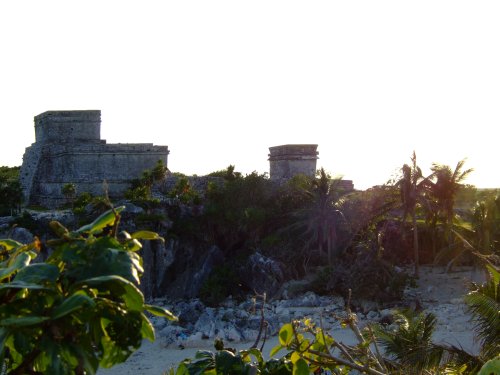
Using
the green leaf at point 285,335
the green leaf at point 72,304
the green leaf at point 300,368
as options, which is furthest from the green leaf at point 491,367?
the green leaf at point 72,304

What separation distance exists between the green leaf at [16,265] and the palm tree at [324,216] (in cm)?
2457

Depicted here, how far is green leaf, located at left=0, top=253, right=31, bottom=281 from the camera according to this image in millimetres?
2717

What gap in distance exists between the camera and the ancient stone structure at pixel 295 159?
38219 mm

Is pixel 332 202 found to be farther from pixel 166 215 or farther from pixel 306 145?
pixel 306 145

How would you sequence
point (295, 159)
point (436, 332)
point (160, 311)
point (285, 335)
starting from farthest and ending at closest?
point (295, 159) < point (436, 332) < point (285, 335) < point (160, 311)

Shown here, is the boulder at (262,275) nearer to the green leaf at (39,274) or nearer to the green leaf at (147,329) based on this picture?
the green leaf at (147,329)

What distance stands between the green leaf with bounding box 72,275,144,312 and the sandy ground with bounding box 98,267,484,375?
15839 mm

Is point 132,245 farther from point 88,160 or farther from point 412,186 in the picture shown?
point 88,160

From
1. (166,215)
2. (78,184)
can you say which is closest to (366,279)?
(166,215)

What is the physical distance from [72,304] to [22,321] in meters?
0.19

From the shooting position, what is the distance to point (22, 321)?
2.47 m

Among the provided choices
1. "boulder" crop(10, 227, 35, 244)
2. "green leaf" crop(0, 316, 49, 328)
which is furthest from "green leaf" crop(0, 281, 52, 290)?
"boulder" crop(10, 227, 35, 244)

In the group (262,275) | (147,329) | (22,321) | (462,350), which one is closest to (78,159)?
(262,275)

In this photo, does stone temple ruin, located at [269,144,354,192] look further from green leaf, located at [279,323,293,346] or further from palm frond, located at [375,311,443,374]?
green leaf, located at [279,323,293,346]
